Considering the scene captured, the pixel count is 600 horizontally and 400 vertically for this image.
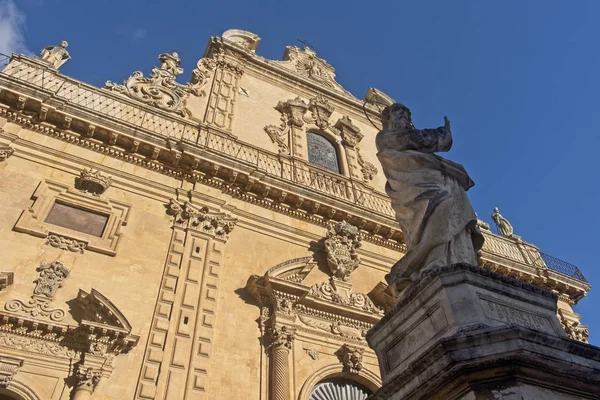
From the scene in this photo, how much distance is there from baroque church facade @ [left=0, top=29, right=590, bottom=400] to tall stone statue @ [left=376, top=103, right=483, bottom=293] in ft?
14.9

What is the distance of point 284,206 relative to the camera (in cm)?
1088

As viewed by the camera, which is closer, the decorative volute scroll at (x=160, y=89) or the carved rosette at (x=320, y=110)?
the decorative volute scroll at (x=160, y=89)

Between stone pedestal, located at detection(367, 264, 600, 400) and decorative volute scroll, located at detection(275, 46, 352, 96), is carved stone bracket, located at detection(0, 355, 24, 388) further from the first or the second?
decorative volute scroll, located at detection(275, 46, 352, 96)

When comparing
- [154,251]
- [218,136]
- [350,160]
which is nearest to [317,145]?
[350,160]

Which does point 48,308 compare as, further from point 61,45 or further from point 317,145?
point 317,145

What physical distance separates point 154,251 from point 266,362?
282 centimetres

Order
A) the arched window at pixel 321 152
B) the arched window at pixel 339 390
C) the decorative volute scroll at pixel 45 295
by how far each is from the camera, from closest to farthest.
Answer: the decorative volute scroll at pixel 45 295 → the arched window at pixel 339 390 → the arched window at pixel 321 152

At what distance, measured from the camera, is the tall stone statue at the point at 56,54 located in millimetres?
11156

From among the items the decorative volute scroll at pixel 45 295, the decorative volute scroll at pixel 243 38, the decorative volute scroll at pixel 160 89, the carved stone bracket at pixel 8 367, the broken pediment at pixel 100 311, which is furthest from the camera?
the decorative volute scroll at pixel 243 38

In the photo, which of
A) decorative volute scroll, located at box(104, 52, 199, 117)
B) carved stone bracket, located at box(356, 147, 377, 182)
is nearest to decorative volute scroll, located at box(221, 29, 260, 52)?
decorative volute scroll, located at box(104, 52, 199, 117)

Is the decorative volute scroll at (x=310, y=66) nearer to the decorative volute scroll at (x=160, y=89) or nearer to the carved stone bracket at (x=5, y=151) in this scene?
the decorative volute scroll at (x=160, y=89)

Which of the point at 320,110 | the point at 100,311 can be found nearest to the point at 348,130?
the point at 320,110

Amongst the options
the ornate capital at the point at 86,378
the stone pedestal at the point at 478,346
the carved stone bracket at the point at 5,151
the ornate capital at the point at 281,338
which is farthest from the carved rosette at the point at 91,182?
the stone pedestal at the point at 478,346

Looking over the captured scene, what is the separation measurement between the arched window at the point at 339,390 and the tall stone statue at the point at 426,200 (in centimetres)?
499
